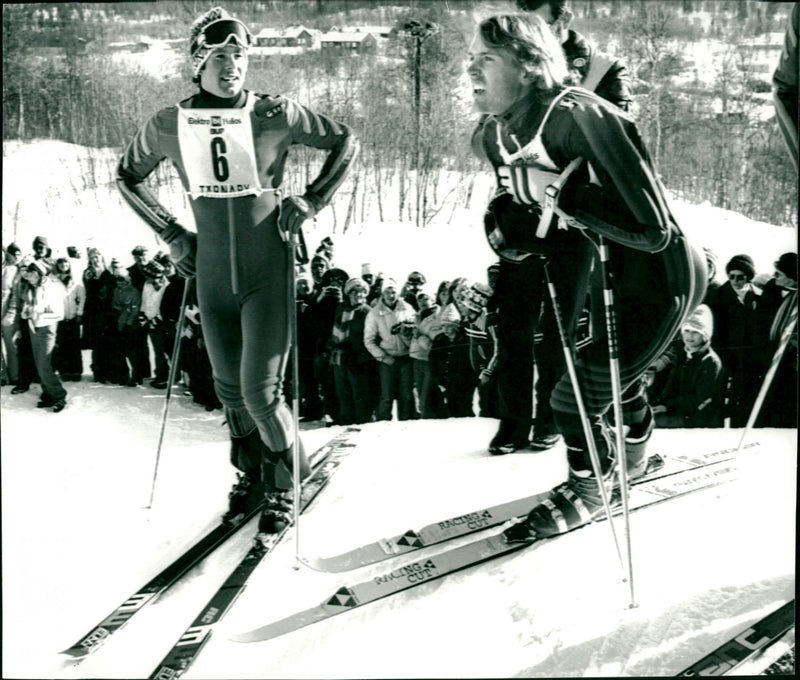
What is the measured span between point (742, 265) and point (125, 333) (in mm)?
2240

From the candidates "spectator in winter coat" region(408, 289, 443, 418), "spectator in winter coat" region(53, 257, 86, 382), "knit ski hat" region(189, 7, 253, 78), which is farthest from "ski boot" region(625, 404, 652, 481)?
"spectator in winter coat" region(53, 257, 86, 382)

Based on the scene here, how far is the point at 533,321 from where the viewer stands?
9.80 ft

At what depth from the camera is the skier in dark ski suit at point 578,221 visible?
8.98 feet

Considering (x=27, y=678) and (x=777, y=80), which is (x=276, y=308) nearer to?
(x=27, y=678)

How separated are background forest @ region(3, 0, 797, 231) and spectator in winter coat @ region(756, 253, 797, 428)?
0.66 ft

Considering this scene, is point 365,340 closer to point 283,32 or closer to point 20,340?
point 283,32

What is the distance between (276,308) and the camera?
117 inches

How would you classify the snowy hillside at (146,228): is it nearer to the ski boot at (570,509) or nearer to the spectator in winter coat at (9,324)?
the spectator in winter coat at (9,324)


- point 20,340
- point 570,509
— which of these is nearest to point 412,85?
point 570,509

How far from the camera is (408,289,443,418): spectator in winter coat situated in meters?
3.07

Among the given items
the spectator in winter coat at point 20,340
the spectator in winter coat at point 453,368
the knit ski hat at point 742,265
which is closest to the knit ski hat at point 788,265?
the knit ski hat at point 742,265

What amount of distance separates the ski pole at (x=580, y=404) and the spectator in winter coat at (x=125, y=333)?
4.88 ft

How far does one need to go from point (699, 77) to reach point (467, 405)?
1.43m

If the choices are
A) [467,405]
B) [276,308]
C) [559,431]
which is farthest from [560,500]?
[276,308]
